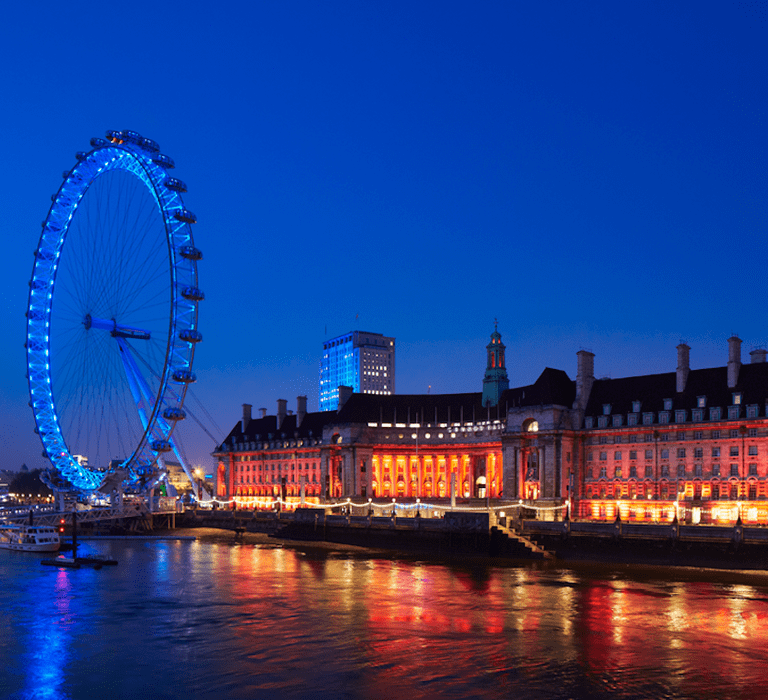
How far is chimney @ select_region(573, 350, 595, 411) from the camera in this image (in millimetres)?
130000

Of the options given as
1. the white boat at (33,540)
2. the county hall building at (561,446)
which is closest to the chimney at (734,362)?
the county hall building at (561,446)

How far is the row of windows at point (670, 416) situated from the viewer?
109 m

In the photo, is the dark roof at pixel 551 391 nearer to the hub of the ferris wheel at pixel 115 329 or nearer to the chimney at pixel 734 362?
the chimney at pixel 734 362

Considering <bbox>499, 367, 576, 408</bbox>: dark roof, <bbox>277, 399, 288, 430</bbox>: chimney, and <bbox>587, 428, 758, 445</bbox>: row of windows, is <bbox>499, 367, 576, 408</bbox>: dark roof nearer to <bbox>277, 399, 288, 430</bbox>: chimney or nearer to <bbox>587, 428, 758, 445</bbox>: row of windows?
<bbox>587, 428, 758, 445</bbox>: row of windows

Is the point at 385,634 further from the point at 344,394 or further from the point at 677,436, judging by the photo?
the point at 344,394

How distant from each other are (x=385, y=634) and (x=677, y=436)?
257 ft

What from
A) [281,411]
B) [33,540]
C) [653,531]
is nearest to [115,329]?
[33,540]

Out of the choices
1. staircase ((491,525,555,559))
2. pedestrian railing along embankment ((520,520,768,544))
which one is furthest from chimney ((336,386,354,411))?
staircase ((491,525,555,559))

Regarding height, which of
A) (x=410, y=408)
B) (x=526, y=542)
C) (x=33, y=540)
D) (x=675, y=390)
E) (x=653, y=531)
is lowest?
(x=33, y=540)

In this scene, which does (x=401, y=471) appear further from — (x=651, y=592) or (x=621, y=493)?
(x=651, y=592)

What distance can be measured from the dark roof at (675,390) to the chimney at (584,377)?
→ 3.20 feet

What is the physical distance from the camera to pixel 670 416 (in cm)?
11706

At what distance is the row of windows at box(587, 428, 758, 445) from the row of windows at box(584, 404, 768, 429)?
147cm

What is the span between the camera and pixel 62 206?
9769 centimetres
